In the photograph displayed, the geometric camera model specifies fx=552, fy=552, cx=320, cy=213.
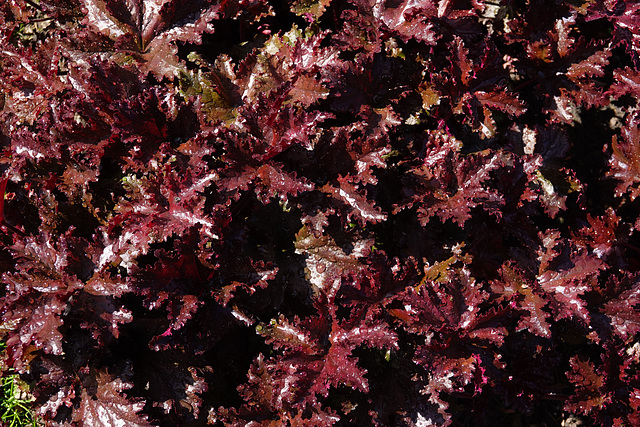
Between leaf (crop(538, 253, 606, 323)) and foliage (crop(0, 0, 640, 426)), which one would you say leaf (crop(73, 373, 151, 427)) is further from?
leaf (crop(538, 253, 606, 323))

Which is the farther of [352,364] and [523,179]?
[523,179]

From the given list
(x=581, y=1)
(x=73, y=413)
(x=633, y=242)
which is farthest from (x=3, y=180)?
(x=633, y=242)

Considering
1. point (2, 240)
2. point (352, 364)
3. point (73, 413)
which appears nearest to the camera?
point (352, 364)

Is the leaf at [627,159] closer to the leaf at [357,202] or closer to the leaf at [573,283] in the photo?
the leaf at [573,283]

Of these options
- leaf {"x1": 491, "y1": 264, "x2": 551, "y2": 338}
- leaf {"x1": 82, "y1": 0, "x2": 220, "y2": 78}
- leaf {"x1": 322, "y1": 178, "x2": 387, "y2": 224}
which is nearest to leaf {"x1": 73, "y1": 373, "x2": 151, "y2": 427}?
leaf {"x1": 322, "y1": 178, "x2": 387, "y2": 224}

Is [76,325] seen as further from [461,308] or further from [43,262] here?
[461,308]
